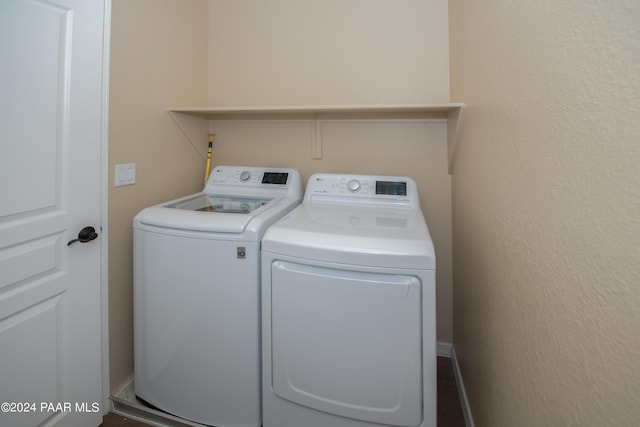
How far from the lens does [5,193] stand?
1.08m

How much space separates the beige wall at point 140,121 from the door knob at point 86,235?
138mm

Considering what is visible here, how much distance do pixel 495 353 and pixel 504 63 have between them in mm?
1019

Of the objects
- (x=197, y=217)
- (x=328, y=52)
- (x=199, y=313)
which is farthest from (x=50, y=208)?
(x=328, y=52)

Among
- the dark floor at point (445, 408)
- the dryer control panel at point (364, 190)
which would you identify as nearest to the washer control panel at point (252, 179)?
the dryer control panel at point (364, 190)

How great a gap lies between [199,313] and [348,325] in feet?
2.29

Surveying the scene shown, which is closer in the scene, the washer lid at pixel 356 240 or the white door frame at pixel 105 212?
the washer lid at pixel 356 240

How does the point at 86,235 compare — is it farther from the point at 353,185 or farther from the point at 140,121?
the point at 353,185

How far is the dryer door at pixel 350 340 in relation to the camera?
3.67 feet

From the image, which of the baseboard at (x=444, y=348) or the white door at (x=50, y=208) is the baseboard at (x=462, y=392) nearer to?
the baseboard at (x=444, y=348)

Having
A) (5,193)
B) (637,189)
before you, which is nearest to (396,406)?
(637,189)

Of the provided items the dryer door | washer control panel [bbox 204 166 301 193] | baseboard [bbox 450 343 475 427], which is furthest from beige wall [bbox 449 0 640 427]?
washer control panel [bbox 204 166 301 193]

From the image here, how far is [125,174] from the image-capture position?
1588mm

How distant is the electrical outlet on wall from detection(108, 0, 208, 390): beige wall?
0.03 metres

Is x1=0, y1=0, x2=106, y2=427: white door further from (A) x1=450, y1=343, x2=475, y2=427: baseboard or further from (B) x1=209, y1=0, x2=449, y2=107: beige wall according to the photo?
(A) x1=450, y1=343, x2=475, y2=427: baseboard
